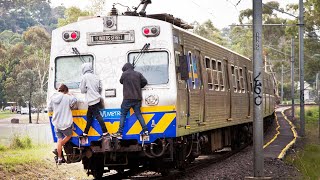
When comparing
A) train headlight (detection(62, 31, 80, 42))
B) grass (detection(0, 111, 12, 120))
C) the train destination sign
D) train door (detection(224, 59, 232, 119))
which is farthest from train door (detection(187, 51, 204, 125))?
grass (detection(0, 111, 12, 120))

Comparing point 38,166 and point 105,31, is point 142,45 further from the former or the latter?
point 38,166

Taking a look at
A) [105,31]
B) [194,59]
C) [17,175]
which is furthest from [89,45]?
[17,175]

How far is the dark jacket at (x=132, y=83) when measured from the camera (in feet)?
43.0

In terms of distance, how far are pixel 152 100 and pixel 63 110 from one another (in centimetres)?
169

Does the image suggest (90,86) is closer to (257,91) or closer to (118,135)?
(118,135)

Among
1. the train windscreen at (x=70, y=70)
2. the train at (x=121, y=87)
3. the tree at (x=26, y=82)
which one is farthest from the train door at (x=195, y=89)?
the tree at (x=26, y=82)

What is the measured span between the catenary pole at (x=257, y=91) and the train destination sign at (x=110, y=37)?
2400 millimetres

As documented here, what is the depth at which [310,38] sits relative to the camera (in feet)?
193

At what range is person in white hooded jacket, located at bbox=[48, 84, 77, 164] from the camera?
13312 mm

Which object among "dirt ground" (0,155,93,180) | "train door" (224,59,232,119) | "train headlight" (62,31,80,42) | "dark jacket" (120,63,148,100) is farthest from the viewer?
"train door" (224,59,232,119)

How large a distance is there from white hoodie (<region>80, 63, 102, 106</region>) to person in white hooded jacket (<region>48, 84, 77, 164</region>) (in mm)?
301

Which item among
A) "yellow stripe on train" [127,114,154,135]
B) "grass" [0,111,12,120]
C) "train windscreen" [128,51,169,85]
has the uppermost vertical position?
"train windscreen" [128,51,169,85]

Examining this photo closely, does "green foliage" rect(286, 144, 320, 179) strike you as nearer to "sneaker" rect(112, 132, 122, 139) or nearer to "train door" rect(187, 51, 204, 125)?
"train door" rect(187, 51, 204, 125)

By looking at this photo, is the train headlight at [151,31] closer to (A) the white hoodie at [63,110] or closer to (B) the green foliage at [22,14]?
(A) the white hoodie at [63,110]
